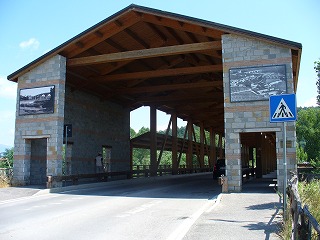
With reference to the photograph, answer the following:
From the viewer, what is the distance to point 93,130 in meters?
24.9

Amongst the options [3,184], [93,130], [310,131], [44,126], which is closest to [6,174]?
[3,184]

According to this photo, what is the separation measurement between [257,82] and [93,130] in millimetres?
14033

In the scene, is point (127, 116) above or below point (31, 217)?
above

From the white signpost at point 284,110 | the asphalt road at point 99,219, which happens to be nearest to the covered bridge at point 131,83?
the asphalt road at point 99,219

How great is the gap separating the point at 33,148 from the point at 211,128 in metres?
30.4

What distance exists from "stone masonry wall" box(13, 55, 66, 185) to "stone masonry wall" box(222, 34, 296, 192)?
8.72 metres

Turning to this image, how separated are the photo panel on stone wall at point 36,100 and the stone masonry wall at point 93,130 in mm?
3552

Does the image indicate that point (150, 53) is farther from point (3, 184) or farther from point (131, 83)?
point (3, 184)

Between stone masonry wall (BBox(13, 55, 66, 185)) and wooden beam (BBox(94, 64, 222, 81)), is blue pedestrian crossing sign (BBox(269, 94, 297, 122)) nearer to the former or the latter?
wooden beam (BBox(94, 64, 222, 81))

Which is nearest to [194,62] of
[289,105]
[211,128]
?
[289,105]

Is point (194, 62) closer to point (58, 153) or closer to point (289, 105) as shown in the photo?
point (58, 153)

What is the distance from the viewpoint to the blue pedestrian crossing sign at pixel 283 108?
6848 millimetres

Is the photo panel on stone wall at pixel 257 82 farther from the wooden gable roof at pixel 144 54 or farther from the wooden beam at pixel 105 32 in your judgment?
the wooden beam at pixel 105 32

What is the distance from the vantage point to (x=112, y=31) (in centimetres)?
1784
